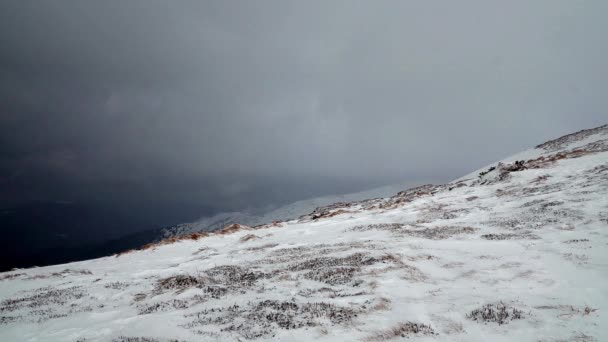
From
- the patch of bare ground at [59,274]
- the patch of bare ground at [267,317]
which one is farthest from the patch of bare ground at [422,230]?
the patch of bare ground at [59,274]

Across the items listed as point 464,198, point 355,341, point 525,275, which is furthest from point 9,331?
point 464,198

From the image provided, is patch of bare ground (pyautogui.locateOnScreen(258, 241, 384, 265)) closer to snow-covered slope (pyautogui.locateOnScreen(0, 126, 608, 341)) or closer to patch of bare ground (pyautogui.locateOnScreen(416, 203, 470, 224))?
snow-covered slope (pyautogui.locateOnScreen(0, 126, 608, 341))

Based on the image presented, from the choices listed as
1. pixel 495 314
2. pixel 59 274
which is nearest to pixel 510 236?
pixel 495 314

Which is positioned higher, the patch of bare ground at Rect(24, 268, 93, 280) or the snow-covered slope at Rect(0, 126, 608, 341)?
the patch of bare ground at Rect(24, 268, 93, 280)

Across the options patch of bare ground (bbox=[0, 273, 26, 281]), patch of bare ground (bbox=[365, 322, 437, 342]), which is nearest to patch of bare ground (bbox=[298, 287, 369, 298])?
patch of bare ground (bbox=[365, 322, 437, 342])

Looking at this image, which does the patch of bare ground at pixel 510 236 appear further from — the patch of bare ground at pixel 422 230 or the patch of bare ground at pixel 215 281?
the patch of bare ground at pixel 215 281

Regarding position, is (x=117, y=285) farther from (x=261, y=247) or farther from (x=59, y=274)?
(x=261, y=247)

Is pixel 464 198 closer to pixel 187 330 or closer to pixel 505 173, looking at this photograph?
pixel 505 173

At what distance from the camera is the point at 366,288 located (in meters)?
12.8

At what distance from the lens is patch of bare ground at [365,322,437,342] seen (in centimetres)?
875

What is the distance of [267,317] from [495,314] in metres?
6.74

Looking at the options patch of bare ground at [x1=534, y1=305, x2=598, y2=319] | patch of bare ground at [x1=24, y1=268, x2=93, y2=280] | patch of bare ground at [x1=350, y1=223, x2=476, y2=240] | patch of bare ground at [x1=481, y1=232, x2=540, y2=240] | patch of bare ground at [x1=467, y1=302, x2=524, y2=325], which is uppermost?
patch of bare ground at [x1=24, y1=268, x2=93, y2=280]

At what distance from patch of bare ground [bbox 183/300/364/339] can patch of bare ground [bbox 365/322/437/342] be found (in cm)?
122

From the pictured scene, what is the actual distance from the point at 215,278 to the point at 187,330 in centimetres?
691
